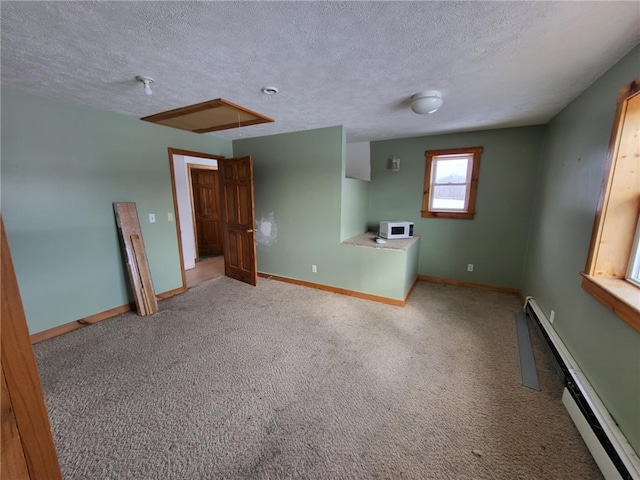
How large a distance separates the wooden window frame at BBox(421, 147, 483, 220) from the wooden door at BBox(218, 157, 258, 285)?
8.76 ft

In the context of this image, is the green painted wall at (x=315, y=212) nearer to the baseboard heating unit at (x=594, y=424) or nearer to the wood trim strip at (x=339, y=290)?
the wood trim strip at (x=339, y=290)

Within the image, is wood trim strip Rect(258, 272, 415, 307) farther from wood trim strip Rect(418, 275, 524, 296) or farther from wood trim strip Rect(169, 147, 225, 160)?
wood trim strip Rect(169, 147, 225, 160)

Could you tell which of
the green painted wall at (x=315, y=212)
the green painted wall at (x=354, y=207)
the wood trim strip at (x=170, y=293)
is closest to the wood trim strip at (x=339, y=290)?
the green painted wall at (x=315, y=212)

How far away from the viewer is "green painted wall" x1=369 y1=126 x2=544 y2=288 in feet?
11.0

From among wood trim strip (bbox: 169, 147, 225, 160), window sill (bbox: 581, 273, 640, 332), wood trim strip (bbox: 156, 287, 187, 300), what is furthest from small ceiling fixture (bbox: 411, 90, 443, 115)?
wood trim strip (bbox: 156, 287, 187, 300)

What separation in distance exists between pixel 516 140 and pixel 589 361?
280cm

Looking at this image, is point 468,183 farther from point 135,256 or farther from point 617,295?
point 135,256

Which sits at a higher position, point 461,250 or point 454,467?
point 461,250

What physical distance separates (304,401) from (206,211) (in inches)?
195

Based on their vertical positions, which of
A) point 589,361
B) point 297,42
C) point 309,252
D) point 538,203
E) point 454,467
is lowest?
point 454,467

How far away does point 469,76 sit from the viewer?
1884mm

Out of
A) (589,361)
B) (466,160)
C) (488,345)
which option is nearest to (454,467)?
(589,361)

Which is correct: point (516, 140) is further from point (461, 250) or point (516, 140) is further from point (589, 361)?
point (589, 361)

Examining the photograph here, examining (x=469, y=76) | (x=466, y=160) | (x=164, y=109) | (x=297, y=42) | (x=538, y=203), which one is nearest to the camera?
(x=297, y=42)
